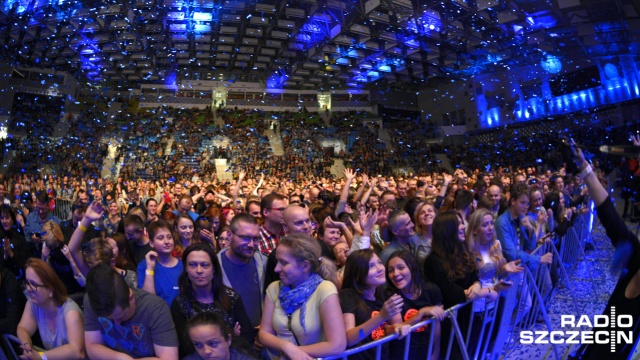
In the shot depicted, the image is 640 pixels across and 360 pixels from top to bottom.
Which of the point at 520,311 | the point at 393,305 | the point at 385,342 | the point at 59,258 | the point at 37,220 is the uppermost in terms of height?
the point at 37,220

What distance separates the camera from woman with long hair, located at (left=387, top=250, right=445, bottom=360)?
233cm

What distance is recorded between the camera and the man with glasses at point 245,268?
2.69m

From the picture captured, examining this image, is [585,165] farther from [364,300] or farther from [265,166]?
[265,166]

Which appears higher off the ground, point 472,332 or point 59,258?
point 59,258

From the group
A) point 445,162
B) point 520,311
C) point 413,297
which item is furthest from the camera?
point 445,162

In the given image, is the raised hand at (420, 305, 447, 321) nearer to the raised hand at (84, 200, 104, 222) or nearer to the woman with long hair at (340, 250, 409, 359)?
the woman with long hair at (340, 250, 409, 359)

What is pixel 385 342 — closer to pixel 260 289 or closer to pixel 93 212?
pixel 260 289

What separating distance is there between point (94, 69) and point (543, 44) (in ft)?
67.3

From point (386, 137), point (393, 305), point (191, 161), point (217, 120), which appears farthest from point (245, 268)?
point (217, 120)

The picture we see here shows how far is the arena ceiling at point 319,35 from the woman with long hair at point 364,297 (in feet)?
41.4

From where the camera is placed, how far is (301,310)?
6.91 feet

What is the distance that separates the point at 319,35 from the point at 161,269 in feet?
54.6

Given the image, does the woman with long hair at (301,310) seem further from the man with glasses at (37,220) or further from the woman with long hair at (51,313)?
the man with glasses at (37,220)

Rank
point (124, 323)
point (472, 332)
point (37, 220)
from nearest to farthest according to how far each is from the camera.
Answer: point (124, 323) → point (472, 332) → point (37, 220)
